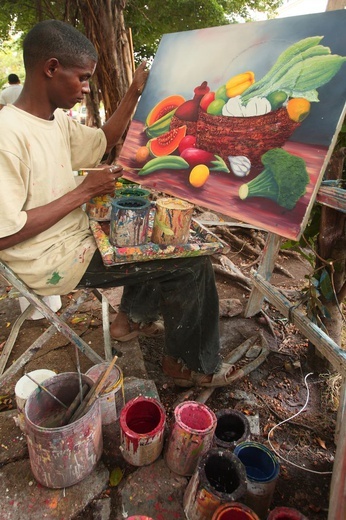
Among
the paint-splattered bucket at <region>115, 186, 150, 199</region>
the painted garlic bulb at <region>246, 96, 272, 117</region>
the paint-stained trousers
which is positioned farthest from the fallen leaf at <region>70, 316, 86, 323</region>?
the painted garlic bulb at <region>246, 96, 272, 117</region>

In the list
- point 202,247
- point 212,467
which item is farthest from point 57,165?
point 212,467

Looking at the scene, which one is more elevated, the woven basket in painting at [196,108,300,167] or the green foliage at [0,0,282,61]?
the green foliage at [0,0,282,61]

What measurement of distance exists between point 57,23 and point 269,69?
3.42 ft

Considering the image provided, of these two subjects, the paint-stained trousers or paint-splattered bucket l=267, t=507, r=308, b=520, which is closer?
paint-splattered bucket l=267, t=507, r=308, b=520

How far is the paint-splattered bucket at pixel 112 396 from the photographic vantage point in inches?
66.3

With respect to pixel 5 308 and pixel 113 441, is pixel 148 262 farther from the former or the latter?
pixel 5 308

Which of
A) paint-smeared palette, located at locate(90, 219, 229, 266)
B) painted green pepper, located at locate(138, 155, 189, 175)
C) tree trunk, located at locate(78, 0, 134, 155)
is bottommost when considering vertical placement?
paint-smeared palette, located at locate(90, 219, 229, 266)

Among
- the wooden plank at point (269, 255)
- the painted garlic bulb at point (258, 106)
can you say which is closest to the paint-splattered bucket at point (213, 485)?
the wooden plank at point (269, 255)

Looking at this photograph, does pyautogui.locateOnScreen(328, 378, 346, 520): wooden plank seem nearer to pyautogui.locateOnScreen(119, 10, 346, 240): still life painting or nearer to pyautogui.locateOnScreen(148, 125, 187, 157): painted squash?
pyautogui.locateOnScreen(119, 10, 346, 240): still life painting

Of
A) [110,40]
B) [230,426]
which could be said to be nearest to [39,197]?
[230,426]

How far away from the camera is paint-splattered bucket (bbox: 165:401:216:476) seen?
1.45 meters

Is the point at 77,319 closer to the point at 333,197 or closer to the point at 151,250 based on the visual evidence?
the point at 151,250

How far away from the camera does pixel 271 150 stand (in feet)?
5.11

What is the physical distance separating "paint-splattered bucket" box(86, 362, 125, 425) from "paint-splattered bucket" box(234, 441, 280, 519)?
0.63m
